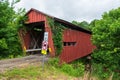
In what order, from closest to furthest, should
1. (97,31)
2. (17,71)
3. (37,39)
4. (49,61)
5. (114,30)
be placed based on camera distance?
(17,71) < (49,61) < (114,30) < (37,39) < (97,31)

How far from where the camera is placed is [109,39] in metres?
21.6

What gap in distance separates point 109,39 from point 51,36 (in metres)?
7.49

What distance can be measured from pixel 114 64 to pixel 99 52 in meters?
2.57

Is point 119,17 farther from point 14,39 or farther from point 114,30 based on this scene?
point 14,39

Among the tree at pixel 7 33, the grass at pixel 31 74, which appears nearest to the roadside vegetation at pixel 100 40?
the tree at pixel 7 33

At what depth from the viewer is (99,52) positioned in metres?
24.3

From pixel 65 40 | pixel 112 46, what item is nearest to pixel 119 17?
pixel 112 46

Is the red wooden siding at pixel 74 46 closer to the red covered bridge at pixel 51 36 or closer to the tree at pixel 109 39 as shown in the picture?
the red covered bridge at pixel 51 36

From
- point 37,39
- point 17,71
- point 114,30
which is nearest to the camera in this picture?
point 17,71

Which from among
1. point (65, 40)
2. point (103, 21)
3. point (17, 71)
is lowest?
point (17, 71)

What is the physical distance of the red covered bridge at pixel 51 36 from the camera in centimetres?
1697

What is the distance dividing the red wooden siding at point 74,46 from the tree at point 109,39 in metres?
A: 1.38

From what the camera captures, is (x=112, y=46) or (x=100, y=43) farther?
(x=100, y=43)

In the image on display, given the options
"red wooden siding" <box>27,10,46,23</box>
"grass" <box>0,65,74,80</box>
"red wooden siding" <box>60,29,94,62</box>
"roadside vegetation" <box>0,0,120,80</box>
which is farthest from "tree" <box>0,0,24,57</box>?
"grass" <box>0,65,74,80</box>
